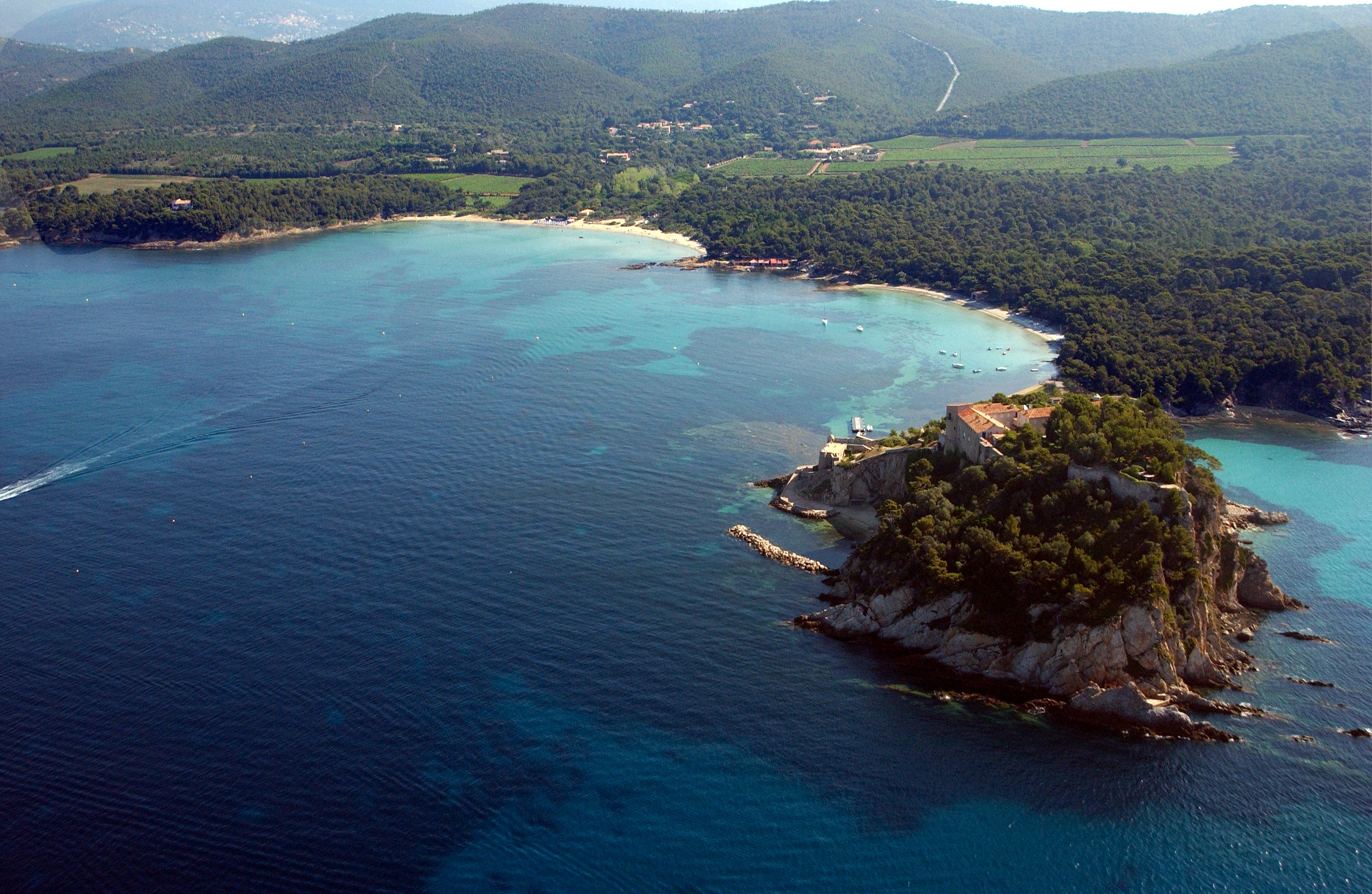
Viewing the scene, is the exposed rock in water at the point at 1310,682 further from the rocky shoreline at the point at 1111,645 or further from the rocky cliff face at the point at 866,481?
the rocky cliff face at the point at 866,481

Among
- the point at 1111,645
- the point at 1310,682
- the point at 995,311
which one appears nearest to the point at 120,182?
the point at 995,311

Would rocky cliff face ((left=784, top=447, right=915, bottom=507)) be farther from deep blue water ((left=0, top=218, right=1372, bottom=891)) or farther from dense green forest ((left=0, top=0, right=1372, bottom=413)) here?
dense green forest ((left=0, top=0, right=1372, bottom=413))

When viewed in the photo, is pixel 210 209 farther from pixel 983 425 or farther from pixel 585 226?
pixel 983 425

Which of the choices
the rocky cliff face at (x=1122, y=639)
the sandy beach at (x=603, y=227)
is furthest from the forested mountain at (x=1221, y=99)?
the rocky cliff face at (x=1122, y=639)

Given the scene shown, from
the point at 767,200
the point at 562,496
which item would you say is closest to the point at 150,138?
the point at 767,200

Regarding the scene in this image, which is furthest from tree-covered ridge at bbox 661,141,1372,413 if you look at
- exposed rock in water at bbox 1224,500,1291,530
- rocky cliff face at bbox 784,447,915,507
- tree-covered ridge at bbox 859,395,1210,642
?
tree-covered ridge at bbox 859,395,1210,642

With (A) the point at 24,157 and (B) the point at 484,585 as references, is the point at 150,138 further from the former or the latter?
(B) the point at 484,585
